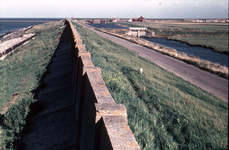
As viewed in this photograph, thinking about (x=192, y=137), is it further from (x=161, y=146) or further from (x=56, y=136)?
(x=56, y=136)

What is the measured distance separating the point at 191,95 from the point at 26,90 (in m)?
10.2

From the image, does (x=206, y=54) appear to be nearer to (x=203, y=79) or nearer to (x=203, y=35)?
(x=203, y=79)

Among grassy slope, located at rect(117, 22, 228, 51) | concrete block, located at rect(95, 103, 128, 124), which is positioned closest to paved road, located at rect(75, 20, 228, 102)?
concrete block, located at rect(95, 103, 128, 124)

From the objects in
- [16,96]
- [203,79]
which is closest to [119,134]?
[16,96]

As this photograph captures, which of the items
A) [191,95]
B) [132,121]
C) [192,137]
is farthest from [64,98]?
[191,95]

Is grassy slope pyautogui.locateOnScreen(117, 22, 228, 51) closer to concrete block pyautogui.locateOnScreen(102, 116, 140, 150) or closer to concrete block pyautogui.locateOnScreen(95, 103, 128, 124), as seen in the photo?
concrete block pyautogui.locateOnScreen(95, 103, 128, 124)

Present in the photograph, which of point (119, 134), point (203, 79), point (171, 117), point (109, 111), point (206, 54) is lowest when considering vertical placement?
point (206, 54)

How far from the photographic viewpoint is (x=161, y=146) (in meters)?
5.17

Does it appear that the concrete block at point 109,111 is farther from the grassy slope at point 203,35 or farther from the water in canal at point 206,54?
the grassy slope at point 203,35

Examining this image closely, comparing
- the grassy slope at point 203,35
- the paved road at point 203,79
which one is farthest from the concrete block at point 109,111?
the grassy slope at point 203,35

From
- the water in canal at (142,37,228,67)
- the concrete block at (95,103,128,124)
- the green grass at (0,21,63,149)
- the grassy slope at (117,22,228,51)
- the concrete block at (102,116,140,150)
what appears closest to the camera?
the concrete block at (102,116,140,150)

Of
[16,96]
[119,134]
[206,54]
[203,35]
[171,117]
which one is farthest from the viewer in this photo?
[203,35]

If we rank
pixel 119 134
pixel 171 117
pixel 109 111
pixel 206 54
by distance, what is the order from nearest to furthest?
pixel 119 134
pixel 109 111
pixel 171 117
pixel 206 54

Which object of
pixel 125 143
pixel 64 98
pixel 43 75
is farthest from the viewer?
pixel 43 75
